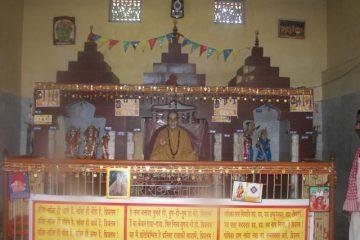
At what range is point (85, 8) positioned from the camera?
9.08 m

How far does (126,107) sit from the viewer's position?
817 centimetres

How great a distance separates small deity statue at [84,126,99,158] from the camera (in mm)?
8375

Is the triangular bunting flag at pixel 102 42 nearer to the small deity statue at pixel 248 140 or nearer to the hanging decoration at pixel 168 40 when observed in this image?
the hanging decoration at pixel 168 40

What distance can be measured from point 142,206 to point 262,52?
214 inches

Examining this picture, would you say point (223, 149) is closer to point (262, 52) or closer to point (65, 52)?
point (262, 52)

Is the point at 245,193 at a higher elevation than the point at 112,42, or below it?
below

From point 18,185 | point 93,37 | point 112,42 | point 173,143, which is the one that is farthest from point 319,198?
point 93,37

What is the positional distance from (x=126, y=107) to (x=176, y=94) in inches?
41.7

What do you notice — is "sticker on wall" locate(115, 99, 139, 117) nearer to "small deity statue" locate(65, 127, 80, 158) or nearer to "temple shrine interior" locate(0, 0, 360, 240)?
"temple shrine interior" locate(0, 0, 360, 240)

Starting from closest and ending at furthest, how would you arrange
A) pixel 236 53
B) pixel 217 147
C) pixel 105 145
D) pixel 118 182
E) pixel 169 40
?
pixel 118 182 → pixel 105 145 → pixel 217 147 → pixel 169 40 → pixel 236 53

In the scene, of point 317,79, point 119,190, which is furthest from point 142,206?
point 317,79

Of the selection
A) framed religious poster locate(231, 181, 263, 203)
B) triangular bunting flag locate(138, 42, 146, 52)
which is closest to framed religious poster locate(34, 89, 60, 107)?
triangular bunting flag locate(138, 42, 146, 52)

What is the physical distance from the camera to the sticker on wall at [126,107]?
26.8 ft

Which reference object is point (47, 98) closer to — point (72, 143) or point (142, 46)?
point (72, 143)
